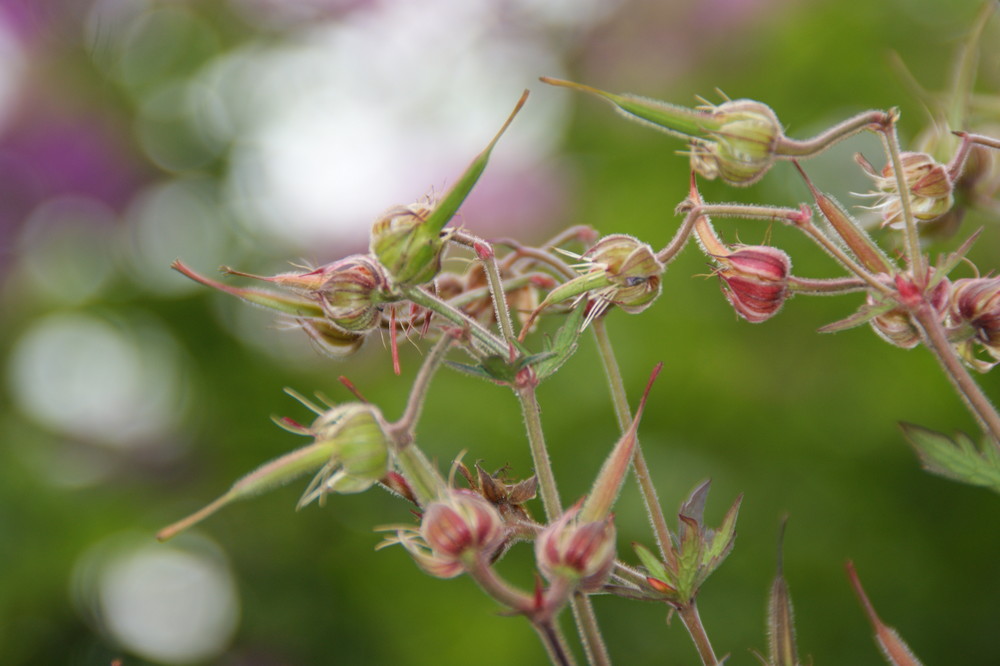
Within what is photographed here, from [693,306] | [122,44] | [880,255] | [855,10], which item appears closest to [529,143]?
[693,306]

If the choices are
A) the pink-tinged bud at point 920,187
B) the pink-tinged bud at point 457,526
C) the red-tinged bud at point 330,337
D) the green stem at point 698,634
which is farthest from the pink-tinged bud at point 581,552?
the pink-tinged bud at point 920,187

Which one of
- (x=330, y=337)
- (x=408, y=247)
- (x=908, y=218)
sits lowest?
(x=330, y=337)

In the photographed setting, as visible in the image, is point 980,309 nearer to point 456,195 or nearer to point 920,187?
point 920,187

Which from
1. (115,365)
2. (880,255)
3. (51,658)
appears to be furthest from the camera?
(115,365)

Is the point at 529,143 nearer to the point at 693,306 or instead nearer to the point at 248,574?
the point at 693,306

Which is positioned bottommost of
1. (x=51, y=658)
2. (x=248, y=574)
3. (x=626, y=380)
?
(x=51, y=658)

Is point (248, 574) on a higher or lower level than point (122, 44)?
lower

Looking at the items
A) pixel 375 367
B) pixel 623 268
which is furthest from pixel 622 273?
pixel 375 367

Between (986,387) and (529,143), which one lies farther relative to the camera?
(529,143)
